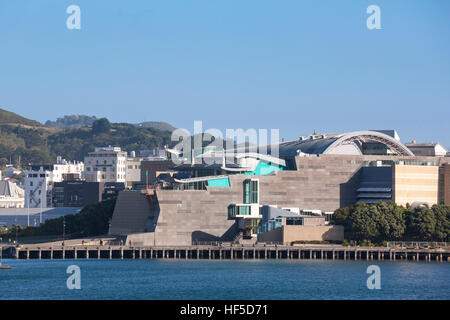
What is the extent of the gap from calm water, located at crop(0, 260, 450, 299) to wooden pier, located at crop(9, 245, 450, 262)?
20.6 ft

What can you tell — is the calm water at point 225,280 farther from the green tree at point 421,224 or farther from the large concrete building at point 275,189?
the large concrete building at point 275,189

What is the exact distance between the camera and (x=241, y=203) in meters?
184

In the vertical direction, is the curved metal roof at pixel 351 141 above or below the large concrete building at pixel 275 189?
above

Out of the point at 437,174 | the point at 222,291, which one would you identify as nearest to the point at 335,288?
the point at 222,291

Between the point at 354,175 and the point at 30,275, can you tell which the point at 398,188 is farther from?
the point at 30,275

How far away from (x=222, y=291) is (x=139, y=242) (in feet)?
201

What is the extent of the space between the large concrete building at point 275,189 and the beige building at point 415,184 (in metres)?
0.18

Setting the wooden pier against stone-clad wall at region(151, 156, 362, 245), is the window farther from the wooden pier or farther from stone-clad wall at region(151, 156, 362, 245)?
the wooden pier

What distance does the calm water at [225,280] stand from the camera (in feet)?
384

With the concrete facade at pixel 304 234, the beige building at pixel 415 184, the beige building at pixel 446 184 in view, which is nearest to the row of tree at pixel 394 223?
the concrete facade at pixel 304 234

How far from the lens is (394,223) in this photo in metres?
173

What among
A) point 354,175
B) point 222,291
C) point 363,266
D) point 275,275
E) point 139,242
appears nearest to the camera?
point 222,291

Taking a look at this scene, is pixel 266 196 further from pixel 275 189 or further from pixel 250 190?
pixel 250 190

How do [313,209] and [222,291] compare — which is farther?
[313,209]
